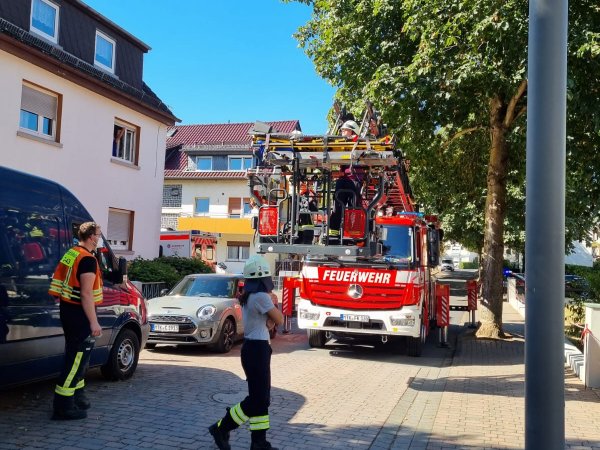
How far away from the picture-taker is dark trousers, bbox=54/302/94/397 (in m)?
5.62

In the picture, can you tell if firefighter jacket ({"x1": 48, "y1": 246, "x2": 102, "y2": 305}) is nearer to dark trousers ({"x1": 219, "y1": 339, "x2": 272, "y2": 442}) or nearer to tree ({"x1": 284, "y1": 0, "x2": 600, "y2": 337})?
dark trousers ({"x1": 219, "y1": 339, "x2": 272, "y2": 442})

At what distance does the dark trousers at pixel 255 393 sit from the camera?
15.7 feet

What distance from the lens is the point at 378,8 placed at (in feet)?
35.5

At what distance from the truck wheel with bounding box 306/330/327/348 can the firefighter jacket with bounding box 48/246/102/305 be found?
19.8ft

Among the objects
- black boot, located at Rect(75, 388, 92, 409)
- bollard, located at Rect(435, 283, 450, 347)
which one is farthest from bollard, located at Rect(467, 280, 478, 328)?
black boot, located at Rect(75, 388, 92, 409)

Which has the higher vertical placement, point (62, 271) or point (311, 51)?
point (311, 51)

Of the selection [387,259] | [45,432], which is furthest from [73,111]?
[45,432]

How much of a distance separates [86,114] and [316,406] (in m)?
12.8

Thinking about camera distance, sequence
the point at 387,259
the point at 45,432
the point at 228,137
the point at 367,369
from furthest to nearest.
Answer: the point at 228,137, the point at 387,259, the point at 367,369, the point at 45,432

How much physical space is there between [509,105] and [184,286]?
7.66 metres

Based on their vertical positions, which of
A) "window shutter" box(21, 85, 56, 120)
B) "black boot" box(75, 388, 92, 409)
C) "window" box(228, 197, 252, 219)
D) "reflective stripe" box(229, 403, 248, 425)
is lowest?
"black boot" box(75, 388, 92, 409)

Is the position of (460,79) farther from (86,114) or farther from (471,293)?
(86,114)

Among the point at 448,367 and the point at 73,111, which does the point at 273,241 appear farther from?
the point at 73,111

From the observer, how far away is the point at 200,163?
39.9m
